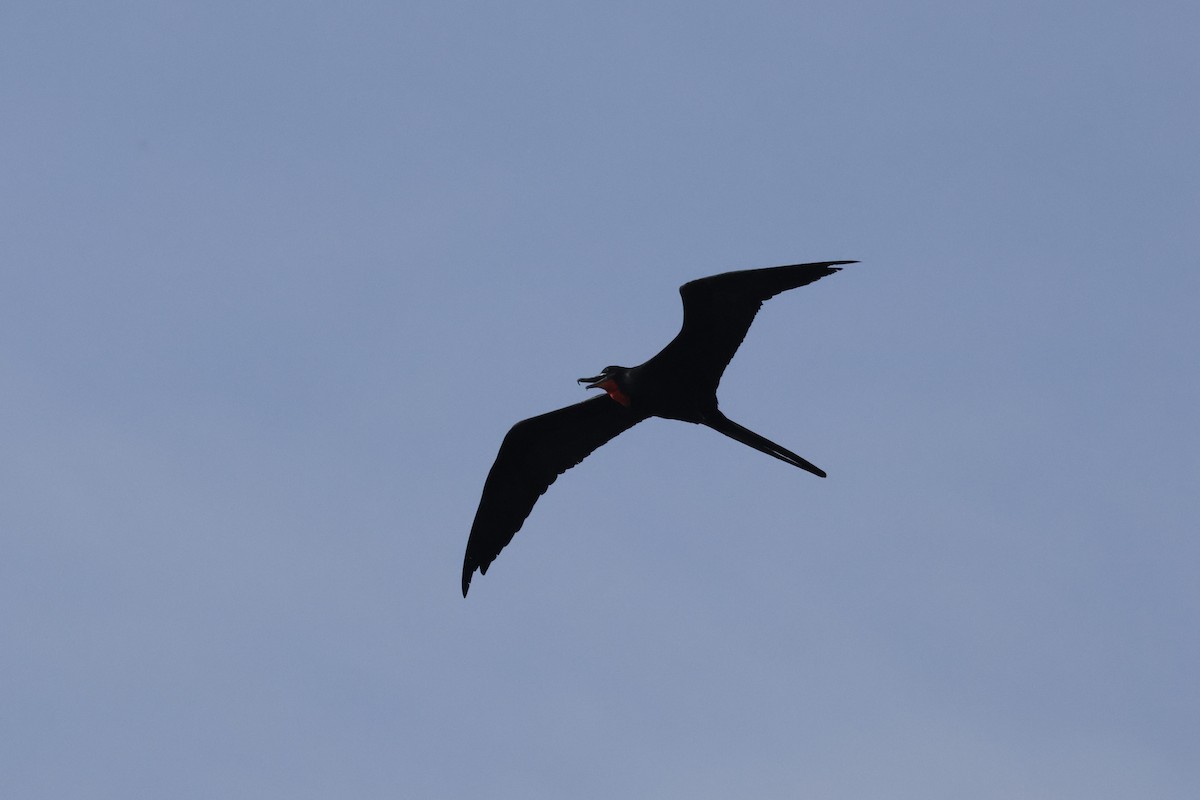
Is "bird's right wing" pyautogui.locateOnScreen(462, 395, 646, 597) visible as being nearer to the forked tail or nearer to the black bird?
the black bird

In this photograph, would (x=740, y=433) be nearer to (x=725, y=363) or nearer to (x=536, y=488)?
(x=725, y=363)

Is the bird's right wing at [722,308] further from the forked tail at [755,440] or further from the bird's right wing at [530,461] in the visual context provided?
the bird's right wing at [530,461]

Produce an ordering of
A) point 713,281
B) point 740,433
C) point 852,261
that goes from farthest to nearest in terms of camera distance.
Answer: point 740,433 → point 713,281 → point 852,261

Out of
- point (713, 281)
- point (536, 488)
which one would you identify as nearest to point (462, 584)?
point (536, 488)

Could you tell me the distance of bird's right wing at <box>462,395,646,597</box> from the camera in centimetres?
1145

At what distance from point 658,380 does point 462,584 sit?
254 cm

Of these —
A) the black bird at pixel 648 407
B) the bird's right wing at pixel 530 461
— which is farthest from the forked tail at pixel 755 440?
the bird's right wing at pixel 530 461

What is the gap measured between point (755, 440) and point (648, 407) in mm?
844

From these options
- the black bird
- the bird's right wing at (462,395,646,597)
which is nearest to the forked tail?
the black bird

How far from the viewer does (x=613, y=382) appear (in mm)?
10773

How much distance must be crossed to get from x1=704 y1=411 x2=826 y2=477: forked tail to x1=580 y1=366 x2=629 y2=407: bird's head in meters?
0.65

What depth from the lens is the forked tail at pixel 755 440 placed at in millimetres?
10203

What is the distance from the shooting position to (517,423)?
11.4 m

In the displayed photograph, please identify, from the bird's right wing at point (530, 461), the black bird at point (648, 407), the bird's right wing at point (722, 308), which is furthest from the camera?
the bird's right wing at point (530, 461)
